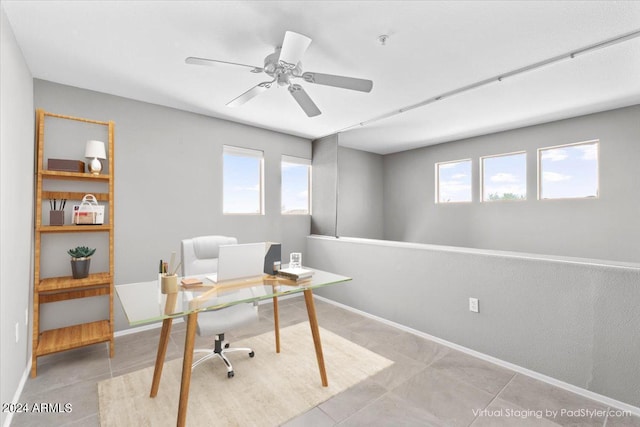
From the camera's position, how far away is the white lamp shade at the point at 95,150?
2693 mm

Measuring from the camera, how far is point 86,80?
2713 mm

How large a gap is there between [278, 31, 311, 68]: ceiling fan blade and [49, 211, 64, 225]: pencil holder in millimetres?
2377

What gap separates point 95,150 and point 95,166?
0.48 ft

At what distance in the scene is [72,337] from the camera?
8.32 ft

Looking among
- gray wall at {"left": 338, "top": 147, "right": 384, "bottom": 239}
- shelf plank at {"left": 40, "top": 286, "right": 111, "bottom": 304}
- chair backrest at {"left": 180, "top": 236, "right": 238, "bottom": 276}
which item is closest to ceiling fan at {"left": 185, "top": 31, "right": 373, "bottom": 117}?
chair backrest at {"left": 180, "top": 236, "right": 238, "bottom": 276}

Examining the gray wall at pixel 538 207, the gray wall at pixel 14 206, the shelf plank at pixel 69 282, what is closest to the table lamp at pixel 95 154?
the gray wall at pixel 14 206

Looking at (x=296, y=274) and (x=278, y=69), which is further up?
(x=278, y=69)

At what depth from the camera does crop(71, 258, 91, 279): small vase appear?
260 cm

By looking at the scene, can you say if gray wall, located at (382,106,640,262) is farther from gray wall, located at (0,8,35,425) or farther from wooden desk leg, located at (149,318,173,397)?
gray wall, located at (0,8,35,425)

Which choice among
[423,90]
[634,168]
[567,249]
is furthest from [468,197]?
[423,90]

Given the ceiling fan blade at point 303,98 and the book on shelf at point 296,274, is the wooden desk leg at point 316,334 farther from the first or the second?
the ceiling fan blade at point 303,98

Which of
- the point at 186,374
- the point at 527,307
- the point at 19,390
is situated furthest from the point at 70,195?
the point at 527,307

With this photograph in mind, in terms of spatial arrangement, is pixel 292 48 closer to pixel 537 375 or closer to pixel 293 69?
pixel 293 69

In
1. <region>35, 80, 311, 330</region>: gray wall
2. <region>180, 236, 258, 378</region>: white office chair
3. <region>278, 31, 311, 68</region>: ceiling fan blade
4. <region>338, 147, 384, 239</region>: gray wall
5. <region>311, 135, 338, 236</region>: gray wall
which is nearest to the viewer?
<region>278, 31, 311, 68</region>: ceiling fan blade
